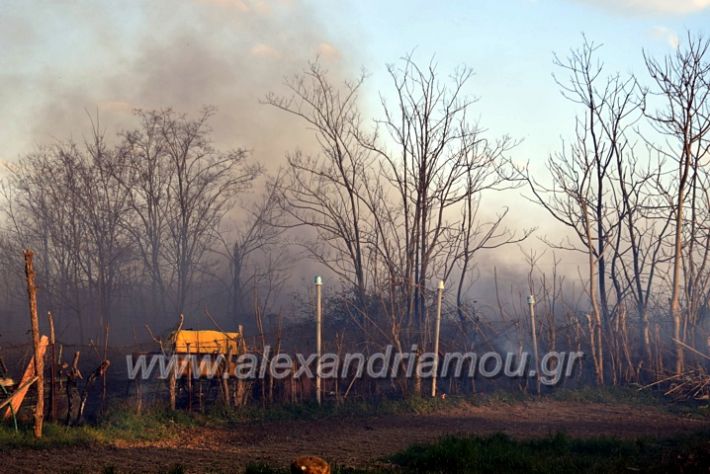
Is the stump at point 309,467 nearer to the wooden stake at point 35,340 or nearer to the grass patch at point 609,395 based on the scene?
the wooden stake at point 35,340

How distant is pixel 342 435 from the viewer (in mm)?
14125

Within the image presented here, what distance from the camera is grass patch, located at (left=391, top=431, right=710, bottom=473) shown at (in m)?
9.29

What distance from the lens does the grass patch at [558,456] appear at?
30.5ft

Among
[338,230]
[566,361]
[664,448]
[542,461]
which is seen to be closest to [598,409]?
[566,361]

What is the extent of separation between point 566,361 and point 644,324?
252cm

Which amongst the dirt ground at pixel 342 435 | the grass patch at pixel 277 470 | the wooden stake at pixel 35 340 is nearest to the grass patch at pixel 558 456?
the grass patch at pixel 277 470

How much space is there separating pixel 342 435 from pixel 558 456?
16.2 feet

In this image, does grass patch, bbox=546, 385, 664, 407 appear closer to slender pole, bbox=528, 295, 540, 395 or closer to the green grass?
slender pole, bbox=528, 295, 540, 395

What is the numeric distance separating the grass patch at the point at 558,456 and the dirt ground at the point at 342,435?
99 centimetres

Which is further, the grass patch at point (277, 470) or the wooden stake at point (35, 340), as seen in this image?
the wooden stake at point (35, 340)

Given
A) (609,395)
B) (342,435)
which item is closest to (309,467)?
(342,435)

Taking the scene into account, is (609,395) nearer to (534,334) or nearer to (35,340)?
(534,334)

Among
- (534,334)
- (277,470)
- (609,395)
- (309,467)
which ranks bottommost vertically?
(277,470)

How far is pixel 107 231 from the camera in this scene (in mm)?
34594
